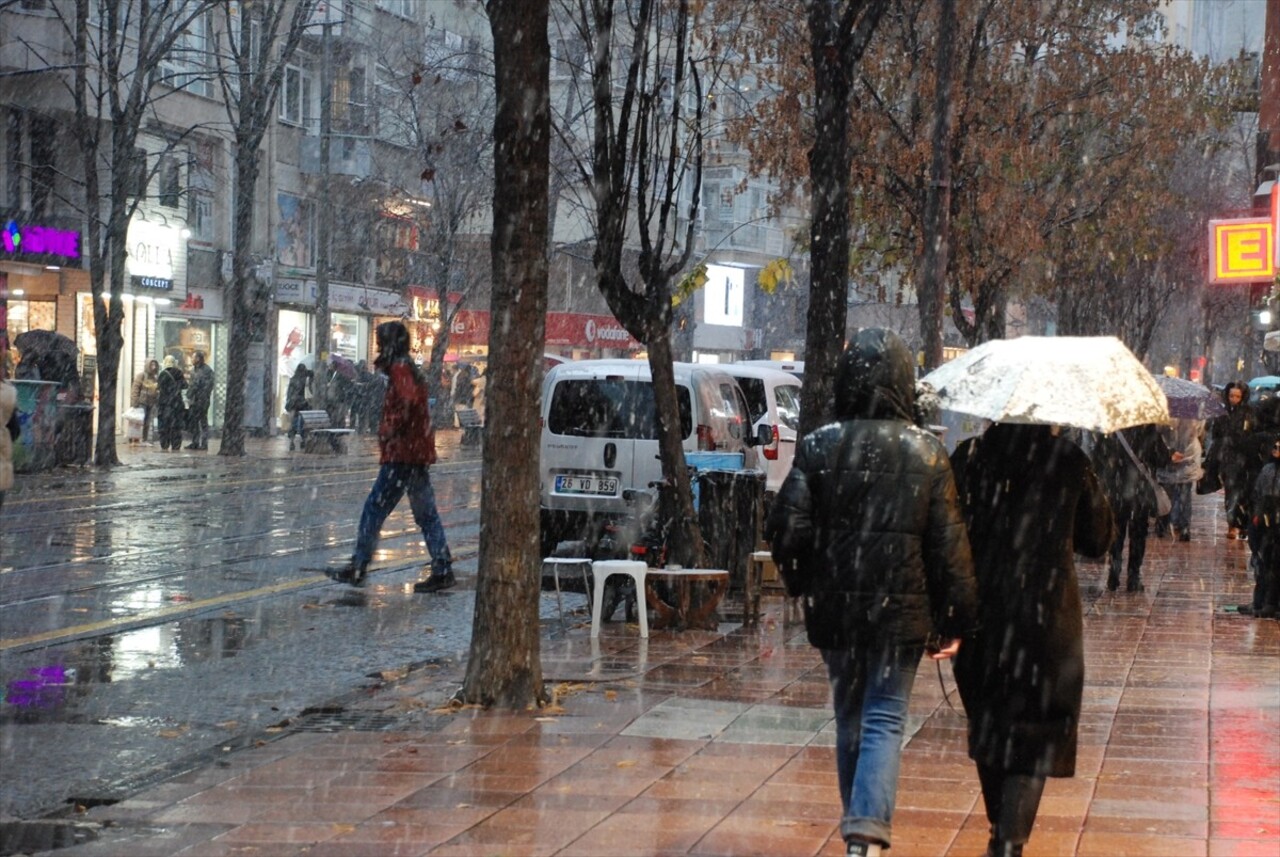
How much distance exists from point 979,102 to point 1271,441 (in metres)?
13.8

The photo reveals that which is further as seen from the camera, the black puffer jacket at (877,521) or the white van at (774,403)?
the white van at (774,403)

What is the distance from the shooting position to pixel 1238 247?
28969 millimetres

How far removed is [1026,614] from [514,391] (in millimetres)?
3832

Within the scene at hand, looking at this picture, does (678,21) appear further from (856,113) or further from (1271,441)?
(856,113)

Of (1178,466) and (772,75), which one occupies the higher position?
(772,75)

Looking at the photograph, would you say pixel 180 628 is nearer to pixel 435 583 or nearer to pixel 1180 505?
pixel 435 583

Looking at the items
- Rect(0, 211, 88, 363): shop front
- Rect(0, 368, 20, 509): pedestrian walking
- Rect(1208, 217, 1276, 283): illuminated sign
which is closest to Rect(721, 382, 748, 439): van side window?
Rect(0, 368, 20, 509): pedestrian walking

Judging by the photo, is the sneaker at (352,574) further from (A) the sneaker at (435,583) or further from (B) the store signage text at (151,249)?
(B) the store signage text at (151,249)

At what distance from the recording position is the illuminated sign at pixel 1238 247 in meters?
28.7

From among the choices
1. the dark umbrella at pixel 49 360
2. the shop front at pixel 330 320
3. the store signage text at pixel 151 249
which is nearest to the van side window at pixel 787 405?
the dark umbrella at pixel 49 360

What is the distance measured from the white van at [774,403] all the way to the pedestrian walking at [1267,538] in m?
5.84

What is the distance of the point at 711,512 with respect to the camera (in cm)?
1352

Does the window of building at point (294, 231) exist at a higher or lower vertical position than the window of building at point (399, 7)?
lower

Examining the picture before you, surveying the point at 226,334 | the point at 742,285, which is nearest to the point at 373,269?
the point at 226,334
